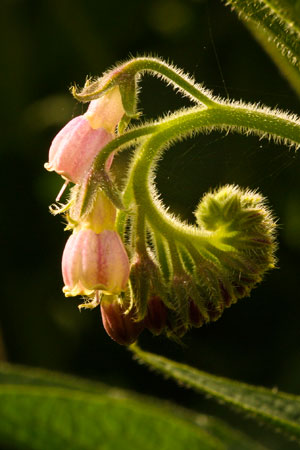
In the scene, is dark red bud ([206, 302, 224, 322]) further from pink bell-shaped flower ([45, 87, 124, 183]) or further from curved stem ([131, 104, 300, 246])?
pink bell-shaped flower ([45, 87, 124, 183])

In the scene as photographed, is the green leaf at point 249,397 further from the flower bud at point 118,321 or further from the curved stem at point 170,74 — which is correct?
the curved stem at point 170,74

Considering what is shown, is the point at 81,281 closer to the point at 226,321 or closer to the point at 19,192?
the point at 226,321

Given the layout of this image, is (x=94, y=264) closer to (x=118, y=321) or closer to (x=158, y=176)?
(x=118, y=321)

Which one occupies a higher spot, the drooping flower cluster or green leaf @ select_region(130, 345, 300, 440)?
the drooping flower cluster

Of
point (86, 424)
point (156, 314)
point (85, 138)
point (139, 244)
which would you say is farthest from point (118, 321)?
point (86, 424)

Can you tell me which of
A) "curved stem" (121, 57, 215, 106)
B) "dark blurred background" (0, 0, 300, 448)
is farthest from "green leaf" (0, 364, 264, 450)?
"dark blurred background" (0, 0, 300, 448)

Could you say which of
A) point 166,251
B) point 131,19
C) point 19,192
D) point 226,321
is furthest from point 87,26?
point 166,251
